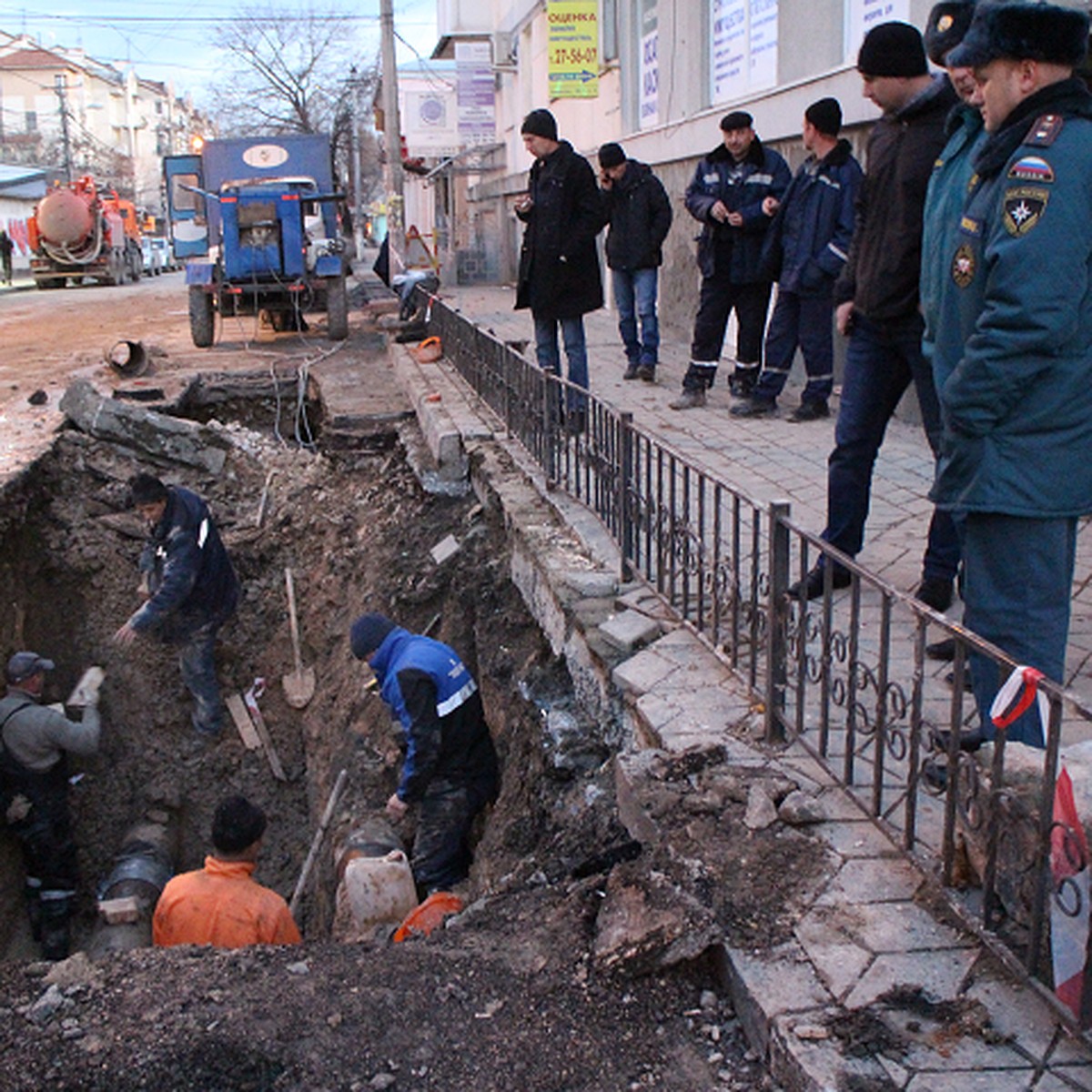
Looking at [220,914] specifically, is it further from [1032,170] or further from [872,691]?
[1032,170]

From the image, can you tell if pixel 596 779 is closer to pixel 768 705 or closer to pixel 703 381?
pixel 768 705

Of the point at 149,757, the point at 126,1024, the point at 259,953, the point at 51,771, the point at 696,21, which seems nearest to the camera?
the point at 126,1024

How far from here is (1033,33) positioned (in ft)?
7.88

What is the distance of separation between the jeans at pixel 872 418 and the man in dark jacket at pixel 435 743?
7.13ft

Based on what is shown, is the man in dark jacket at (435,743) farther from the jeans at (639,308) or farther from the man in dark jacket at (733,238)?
the jeans at (639,308)

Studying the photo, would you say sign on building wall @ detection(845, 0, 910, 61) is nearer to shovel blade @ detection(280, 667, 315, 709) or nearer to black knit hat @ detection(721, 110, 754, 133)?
black knit hat @ detection(721, 110, 754, 133)

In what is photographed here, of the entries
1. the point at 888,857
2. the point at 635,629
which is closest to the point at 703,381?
the point at 635,629

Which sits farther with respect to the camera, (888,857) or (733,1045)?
(888,857)

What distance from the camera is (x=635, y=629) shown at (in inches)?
163

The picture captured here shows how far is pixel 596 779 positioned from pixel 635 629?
0.55 metres

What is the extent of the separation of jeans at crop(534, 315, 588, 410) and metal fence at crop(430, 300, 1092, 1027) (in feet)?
5.84

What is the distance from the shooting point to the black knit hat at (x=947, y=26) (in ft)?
10.2

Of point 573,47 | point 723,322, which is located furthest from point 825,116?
point 573,47

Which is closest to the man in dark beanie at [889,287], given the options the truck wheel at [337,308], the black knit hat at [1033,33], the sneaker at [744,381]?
the black knit hat at [1033,33]
